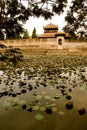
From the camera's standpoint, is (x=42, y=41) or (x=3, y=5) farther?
(x=42, y=41)

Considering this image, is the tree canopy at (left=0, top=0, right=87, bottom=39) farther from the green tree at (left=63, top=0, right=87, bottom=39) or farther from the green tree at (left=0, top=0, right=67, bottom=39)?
the green tree at (left=63, top=0, right=87, bottom=39)

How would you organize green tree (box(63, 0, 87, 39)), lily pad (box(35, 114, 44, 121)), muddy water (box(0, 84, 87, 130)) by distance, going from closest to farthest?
muddy water (box(0, 84, 87, 130)), lily pad (box(35, 114, 44, 121)), green tree (box(63, 0, 87, 39))

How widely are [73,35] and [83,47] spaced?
25.7 meters

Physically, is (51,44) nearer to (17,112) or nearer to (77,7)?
(77,7)

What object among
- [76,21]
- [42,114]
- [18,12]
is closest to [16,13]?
[18,12]

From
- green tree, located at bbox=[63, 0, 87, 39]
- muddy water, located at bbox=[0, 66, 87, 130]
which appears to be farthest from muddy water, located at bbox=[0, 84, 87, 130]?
green tree, located at bbox=[63, 0, 87, 39]

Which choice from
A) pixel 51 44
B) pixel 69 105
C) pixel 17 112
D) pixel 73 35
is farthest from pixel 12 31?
pixel 51 44

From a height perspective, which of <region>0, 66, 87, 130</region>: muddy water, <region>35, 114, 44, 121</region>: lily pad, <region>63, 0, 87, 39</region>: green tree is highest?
<region>63, 0, 87, 39</region>: green tree

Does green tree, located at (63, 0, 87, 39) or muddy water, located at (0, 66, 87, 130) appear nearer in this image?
muddy water, located at (0, 66, 87, 130)

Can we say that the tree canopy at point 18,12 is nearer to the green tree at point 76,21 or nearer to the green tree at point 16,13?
the green tree at point 16,13

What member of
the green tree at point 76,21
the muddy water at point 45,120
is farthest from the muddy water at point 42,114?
the green tree at point 76,21

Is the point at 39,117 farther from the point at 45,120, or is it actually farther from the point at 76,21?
the point at 76,21

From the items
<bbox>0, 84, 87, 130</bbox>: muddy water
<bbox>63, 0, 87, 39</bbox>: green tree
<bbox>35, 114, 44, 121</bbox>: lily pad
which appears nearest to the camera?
<bbox>0, 84, 87, 130</bbox>: muddy water

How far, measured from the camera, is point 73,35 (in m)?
10.3
